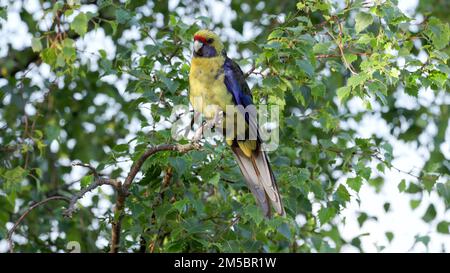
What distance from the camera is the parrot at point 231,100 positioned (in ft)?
10.7

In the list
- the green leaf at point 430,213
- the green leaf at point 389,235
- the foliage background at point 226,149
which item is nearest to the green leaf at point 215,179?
the foliage background at point 226,149

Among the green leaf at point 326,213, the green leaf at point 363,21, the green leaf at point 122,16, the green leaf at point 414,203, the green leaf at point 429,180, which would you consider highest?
the green leaf at point 122,16

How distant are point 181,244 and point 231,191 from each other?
0.58 m

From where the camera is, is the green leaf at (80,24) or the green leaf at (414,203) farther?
the green leaf at (414,203)

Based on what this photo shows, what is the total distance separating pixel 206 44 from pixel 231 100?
345 mm

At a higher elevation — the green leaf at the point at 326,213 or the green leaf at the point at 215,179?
the green leaf at the point at 215,179

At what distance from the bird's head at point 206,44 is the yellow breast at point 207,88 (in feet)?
0.13

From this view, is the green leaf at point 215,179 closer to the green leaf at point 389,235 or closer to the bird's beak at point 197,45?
the bird's beak at point 197,45

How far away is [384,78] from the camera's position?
2922 mm

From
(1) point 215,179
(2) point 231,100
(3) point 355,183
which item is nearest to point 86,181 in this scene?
(1) point 215,179

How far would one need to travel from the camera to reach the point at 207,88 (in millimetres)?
3510

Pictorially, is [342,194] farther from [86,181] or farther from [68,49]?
[68,49]
